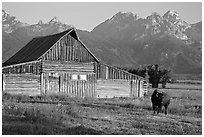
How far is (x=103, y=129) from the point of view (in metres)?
15.6

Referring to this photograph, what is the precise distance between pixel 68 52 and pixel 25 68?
4697mm

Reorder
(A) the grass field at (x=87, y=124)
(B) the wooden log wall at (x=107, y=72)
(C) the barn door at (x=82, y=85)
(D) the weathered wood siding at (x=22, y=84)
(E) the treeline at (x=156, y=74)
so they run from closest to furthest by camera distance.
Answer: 1. (A) the grass field at (x=87, y=124)
2. (D) the weathered wood siding at (x=22, y=84)
3. (C) the barn door at (x=82, y=85)
4. (B) the wooden log wall at (x=107, y=72)
5. (E) the treeline at (x=156, y=74)

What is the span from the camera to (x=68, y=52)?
35.3 metres

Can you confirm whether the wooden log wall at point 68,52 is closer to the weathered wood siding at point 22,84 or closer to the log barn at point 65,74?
the log barn at point 65,74

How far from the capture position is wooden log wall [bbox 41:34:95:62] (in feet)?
113

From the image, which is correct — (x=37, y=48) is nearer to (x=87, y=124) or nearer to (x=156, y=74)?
(x=87, y=124)

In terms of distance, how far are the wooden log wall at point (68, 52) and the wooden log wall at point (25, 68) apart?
1.05 m

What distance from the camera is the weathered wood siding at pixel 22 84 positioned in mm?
32062

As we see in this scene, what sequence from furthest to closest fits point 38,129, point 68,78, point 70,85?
point 68,78, point 70,85, point 38,129

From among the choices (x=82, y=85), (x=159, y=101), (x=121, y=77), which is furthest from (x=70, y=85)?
(x=159, y=101)

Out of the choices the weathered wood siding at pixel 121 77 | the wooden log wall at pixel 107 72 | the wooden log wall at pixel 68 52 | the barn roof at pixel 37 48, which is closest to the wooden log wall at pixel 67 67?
the wooden log wall at pixel 68 52

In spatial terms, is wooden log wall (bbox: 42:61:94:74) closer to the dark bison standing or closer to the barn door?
the barn door

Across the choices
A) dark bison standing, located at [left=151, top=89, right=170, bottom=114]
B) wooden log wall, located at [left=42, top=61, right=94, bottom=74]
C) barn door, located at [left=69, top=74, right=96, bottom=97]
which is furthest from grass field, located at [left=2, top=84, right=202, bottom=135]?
wooden log wall, located at [left=42, top=61, right=94, bottom=74]

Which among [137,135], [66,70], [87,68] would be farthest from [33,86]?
[137,135]
